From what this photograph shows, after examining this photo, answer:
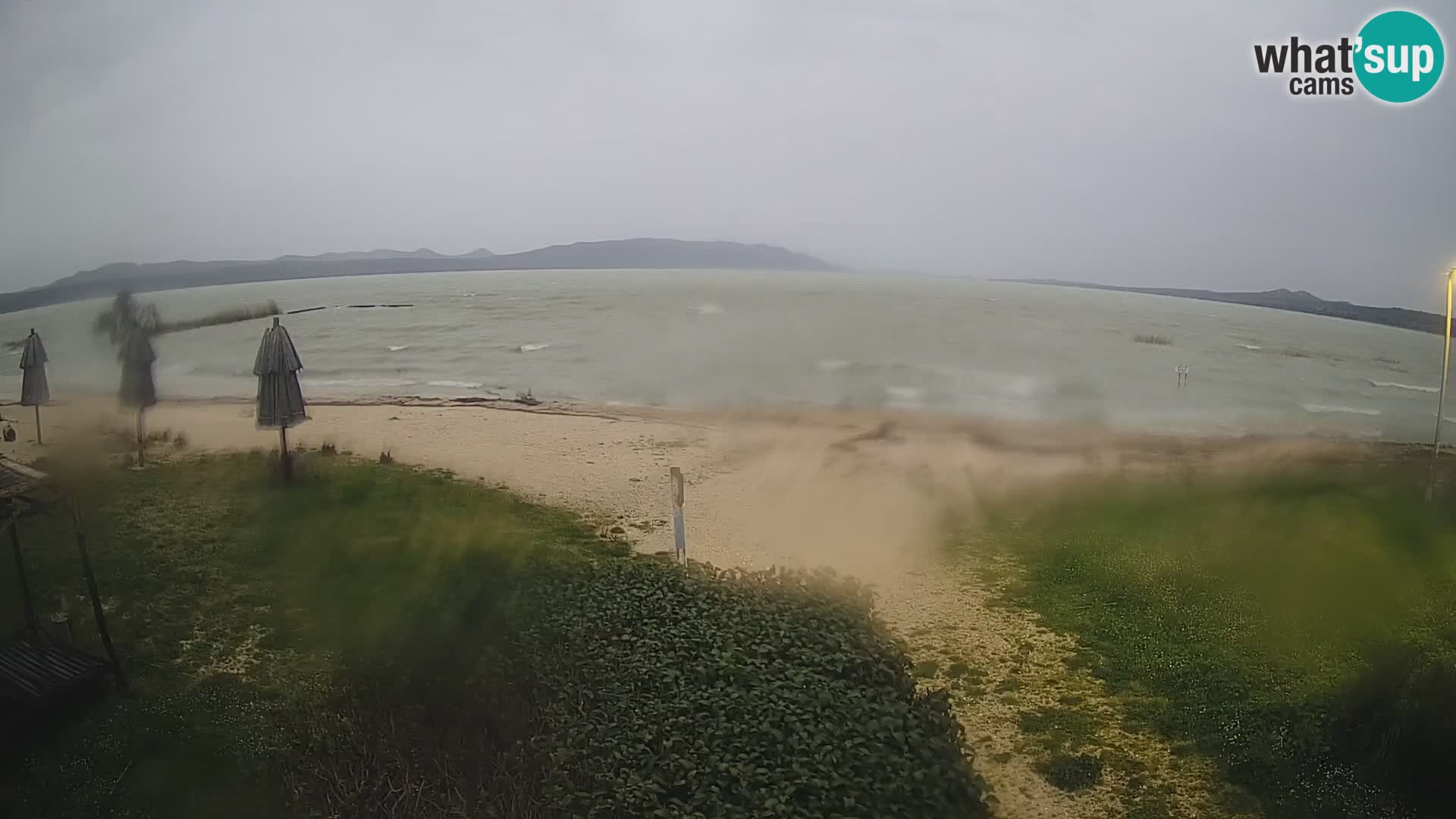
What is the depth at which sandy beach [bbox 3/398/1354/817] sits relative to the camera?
348cm

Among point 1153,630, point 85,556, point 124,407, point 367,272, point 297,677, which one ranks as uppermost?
point 367,272

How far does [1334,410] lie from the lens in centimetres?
890

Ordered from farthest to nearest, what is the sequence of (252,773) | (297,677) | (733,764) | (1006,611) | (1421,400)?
(1421,400) < (1006,611) < (297,677) < (252,773) < (733,764)

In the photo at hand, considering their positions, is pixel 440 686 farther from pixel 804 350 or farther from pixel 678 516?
pixel 804 350

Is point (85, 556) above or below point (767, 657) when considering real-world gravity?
above

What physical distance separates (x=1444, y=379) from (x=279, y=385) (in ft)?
27.8

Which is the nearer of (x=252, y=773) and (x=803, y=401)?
(x=252, y=773)

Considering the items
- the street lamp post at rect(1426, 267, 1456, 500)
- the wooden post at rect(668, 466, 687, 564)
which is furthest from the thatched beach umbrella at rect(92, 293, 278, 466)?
the street lamp post at rect(1426, 267, 1456, 500)

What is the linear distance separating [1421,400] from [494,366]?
36.3 feet

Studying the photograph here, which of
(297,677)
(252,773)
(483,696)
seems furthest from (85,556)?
(483,696)

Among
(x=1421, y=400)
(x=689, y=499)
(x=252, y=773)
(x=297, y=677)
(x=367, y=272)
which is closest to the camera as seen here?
(x=252, y=773)

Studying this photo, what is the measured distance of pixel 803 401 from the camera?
11.3 meters

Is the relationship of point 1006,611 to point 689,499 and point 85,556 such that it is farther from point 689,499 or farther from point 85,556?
point 85,556

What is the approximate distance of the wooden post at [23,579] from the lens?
9.64ft
